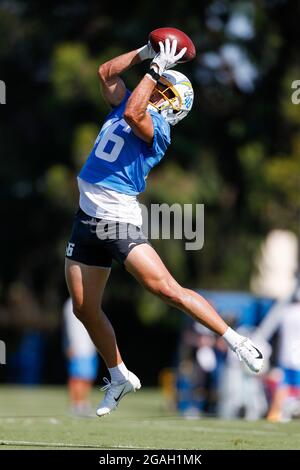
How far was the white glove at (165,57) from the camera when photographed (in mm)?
8328

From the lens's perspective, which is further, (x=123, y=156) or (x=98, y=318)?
(x=98, y=318)

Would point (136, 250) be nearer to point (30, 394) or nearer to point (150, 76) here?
point (150, 76)

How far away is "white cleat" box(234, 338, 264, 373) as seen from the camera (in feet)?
27.1

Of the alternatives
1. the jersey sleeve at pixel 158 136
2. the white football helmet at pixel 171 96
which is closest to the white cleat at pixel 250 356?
the jersey sleeve at pixel 158 136

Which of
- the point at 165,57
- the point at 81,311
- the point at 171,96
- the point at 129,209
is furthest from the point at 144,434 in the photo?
the point at 165,57

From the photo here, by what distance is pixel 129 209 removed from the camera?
839 centimetres

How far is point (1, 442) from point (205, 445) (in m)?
1.49

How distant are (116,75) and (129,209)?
1.17m

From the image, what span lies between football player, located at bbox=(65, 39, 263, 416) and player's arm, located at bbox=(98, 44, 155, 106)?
0.11m

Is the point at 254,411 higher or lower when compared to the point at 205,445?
higher

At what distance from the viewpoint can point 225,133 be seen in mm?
29312

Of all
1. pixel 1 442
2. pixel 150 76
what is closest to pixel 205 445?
pixel 1 442

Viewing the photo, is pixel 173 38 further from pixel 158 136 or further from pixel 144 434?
pixel 144 434

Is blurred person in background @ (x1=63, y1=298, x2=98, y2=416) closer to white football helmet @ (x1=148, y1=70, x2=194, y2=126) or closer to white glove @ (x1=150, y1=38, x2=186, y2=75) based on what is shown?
white football helmet @ (x1=148, y1=70, x2=194, y2=126)
